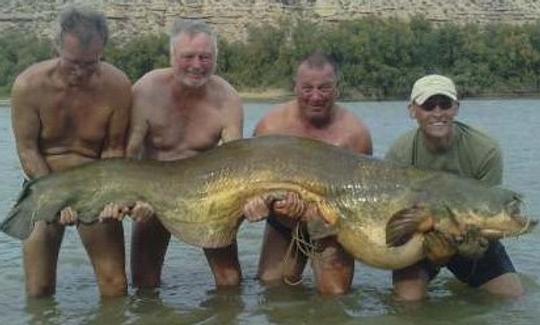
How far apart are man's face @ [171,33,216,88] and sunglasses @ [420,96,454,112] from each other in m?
1.33

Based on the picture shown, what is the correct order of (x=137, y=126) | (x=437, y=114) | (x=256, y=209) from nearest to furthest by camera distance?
1. (x=256, y=209)
2. (x=437, y=114)
3. (x=137, y=126)

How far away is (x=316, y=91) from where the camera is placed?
6488mm

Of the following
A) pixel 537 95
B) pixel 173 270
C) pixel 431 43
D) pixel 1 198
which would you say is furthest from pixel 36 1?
pixel 173 270

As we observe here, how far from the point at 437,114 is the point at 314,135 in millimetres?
898

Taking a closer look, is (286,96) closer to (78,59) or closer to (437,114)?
(437,114)

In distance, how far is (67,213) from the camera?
610 centimetres

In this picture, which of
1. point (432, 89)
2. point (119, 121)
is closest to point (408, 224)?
point (432, 89)

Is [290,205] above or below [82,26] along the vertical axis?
below

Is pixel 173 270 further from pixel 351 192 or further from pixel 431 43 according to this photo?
pixel 431 43

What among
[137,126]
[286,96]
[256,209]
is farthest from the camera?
[286,96]

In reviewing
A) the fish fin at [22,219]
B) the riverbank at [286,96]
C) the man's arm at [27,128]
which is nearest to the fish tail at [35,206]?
the fish fin at [22,219]

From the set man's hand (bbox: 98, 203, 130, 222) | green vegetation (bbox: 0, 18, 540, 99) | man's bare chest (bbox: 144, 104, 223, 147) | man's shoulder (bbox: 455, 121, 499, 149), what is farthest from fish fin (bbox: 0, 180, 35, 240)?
green vegetation (bbox: 0, 18, 540, 99)

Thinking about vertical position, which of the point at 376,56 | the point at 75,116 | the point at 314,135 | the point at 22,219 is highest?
the point at 75,116

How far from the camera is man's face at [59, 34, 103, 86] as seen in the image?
19.8ft
